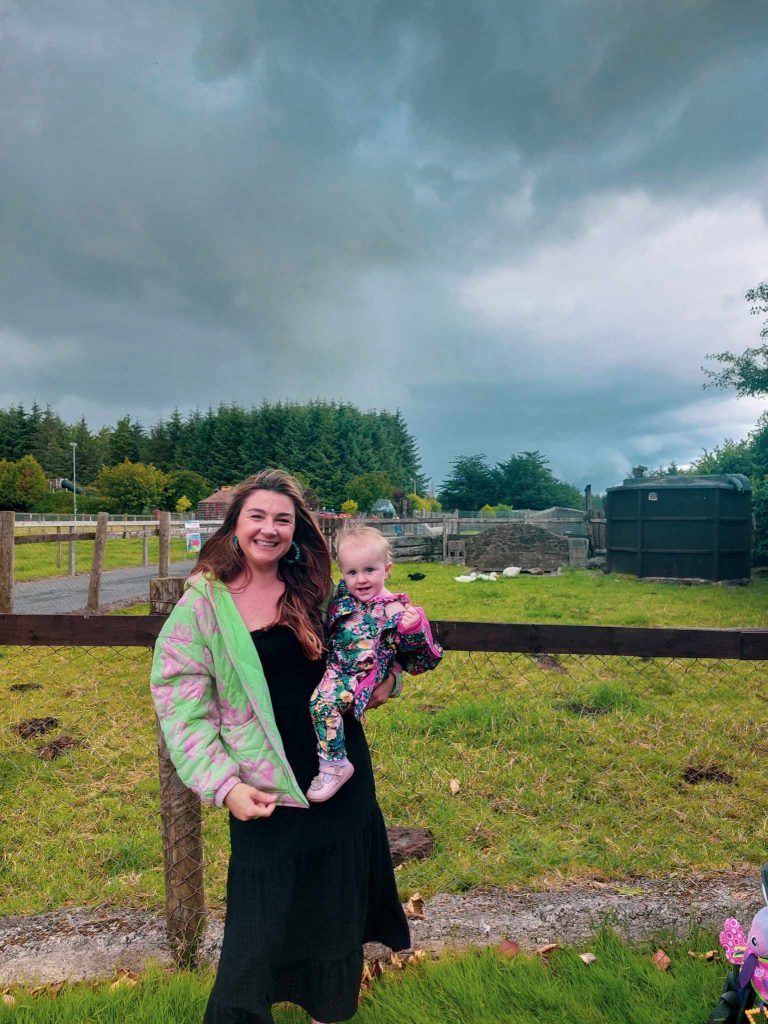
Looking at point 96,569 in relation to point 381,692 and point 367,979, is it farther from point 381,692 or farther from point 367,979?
point 381,692

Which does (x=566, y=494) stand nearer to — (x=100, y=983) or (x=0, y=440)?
(x=0, y=440)

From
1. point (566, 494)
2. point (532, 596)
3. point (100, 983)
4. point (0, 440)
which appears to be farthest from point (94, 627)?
point (0, 440)

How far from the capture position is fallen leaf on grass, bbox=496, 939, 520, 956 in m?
2.39

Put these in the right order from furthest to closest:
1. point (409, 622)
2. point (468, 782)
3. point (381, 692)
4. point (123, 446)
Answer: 1. point (123, 446)
2. point (468, 782)
3. point (381, 692)
4. point (409, 622)

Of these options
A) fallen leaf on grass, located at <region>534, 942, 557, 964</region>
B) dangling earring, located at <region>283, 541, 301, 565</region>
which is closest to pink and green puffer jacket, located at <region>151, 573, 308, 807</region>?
dangling earring, located at <region>283, 541, 301, 565</region>

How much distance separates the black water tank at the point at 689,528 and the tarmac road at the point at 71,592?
12172 millimetres

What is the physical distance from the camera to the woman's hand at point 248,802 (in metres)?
1.67

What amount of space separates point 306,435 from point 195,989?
65.6m

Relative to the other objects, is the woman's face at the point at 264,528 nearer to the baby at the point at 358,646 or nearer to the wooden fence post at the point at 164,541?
the baby at the point at 358,646

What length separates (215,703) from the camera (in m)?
1.82

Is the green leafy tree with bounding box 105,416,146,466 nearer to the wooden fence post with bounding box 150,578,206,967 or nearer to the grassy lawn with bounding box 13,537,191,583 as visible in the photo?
the grassy lawn with bounding box 13,537,191,583

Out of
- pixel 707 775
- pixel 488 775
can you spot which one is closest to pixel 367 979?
pixel 488 775

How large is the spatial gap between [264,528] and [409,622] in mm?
493

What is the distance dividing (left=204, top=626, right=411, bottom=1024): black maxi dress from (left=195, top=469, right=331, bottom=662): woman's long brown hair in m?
0.07
